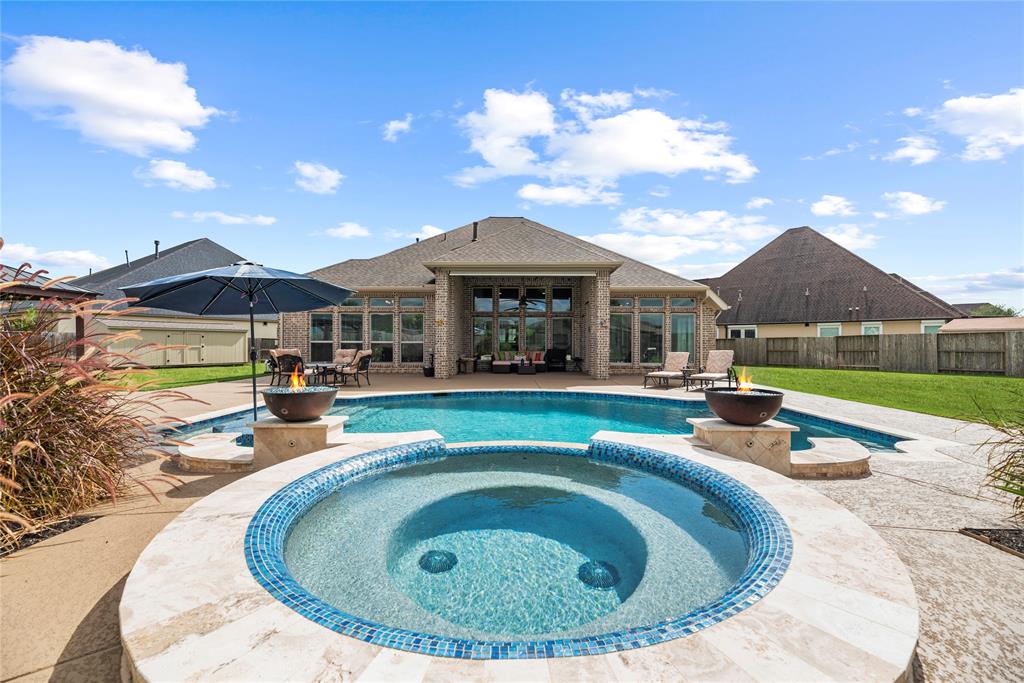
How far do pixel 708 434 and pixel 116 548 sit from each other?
18.8 ft

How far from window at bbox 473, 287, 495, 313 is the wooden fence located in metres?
14.8

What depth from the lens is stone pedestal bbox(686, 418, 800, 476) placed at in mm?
4938

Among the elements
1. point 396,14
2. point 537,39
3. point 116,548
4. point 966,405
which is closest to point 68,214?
point 396,14

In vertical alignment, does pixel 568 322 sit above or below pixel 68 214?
below

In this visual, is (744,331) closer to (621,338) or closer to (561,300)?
(621,338)

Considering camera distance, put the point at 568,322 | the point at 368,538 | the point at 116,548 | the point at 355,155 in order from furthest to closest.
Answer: the point at 568,322
the point at 355,155
the point at 368,538
the point at 116,548

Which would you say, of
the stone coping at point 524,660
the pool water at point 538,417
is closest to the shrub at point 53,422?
the stone coping at point 524,660

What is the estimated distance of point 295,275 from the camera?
707 centimetres

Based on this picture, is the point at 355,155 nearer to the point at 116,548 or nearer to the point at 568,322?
the point at 568,322

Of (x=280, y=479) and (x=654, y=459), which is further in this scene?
(x=654, y=459)

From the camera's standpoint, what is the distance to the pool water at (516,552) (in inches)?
101

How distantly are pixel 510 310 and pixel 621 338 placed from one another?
4661mm

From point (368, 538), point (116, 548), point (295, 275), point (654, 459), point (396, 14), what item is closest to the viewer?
point (116, 548)

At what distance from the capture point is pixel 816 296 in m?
25.6
